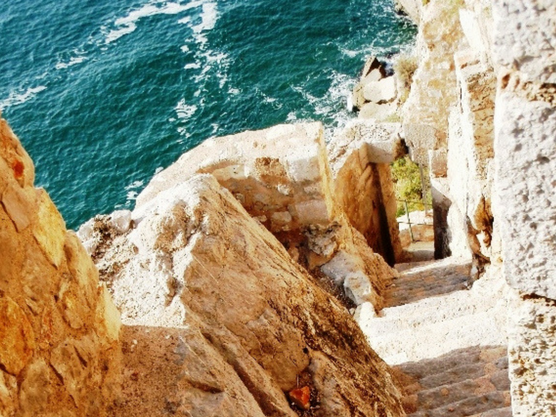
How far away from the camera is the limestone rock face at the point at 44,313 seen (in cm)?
386

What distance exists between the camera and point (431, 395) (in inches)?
260

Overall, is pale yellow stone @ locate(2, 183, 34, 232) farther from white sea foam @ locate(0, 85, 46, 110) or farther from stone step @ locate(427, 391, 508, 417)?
white sea foam @ locate(0, 85, 46, 110)

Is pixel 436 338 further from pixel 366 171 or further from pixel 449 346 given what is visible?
pixel 366 171

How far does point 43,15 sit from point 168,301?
123 ft

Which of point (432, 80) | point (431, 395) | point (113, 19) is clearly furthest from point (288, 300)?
point (113, 19)

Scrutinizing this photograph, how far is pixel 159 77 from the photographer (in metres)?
32.8

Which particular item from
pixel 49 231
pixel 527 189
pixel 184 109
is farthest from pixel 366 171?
pixel 184 109

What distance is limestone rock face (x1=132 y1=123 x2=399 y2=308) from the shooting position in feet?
31.0

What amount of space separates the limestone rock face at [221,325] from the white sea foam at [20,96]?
2925 centimetres

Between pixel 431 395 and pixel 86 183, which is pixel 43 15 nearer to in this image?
pixel 86 183

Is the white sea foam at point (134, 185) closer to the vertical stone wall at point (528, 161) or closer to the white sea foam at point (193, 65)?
the white sea foam at point (193, 65)

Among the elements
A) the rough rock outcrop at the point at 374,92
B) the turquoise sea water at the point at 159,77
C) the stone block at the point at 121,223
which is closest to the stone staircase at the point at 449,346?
the stone block at the point at 121,223

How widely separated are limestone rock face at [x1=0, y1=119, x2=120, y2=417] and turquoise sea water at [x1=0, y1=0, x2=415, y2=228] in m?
23.0

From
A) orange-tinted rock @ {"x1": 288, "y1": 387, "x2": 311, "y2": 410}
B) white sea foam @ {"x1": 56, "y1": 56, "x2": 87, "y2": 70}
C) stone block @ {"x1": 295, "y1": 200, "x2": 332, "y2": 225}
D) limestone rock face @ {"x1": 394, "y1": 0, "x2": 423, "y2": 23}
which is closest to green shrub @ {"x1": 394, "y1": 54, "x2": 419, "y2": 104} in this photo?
limestone rock face @ {"x1": 394, "y1": 0, "x2": 423, "y2": 23}
